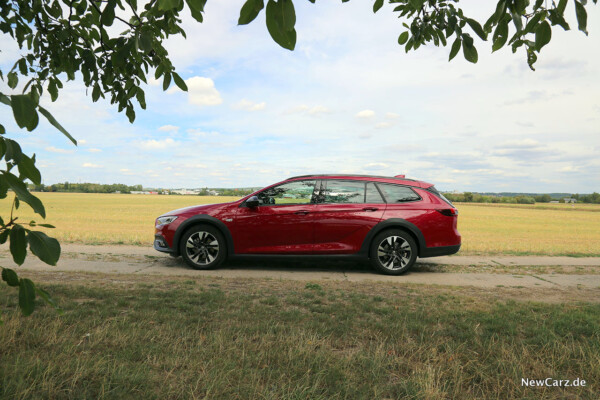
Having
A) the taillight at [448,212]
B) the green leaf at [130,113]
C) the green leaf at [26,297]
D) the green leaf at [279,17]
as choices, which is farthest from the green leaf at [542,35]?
the taillight at [448,212]

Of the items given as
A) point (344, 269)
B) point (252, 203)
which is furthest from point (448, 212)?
point (252, 203)

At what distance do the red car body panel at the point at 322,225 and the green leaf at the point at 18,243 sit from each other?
17.8ft

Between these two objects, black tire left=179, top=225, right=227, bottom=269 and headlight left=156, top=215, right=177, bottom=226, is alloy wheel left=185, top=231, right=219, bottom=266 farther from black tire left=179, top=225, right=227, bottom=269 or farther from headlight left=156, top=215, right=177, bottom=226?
headlight left=156, top=215, right=177, bottom=226

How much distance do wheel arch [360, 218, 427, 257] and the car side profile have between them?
0.02m

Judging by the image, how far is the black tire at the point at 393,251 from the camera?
21.7 ft

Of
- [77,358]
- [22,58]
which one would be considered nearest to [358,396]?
[77,358]

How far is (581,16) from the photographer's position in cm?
204

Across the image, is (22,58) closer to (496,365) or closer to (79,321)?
(79,321)

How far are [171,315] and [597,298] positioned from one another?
5.16 m

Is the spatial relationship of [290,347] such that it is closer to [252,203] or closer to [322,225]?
[322,225]

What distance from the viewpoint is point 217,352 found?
274 cm

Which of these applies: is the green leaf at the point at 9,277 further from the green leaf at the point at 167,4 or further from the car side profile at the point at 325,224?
the car side profile at the point at 325,224

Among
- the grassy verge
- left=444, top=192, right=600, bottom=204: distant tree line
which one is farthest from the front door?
left=444, top=192, right=600, bottom=204: distant tree line

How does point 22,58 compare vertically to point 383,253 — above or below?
above
